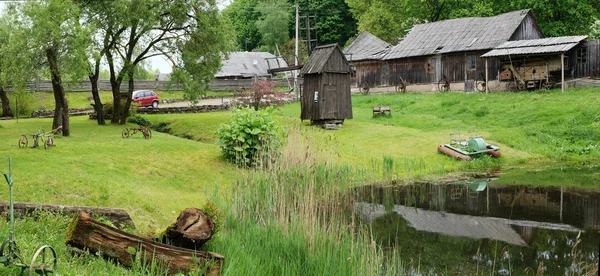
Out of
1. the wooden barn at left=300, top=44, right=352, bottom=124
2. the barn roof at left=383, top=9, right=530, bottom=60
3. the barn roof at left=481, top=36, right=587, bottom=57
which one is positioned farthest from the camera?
the barn roof at left=383, top=9, right=530, bottom=60

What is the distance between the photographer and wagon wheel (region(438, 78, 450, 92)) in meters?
40.0

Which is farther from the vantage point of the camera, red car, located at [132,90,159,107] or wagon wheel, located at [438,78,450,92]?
red car, located at [132,90,159,107]

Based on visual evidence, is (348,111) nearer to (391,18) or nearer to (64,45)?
(64,45)

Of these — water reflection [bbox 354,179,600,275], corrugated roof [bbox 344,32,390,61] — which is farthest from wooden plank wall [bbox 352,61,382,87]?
water reflection [bbox 354,179,600,275]

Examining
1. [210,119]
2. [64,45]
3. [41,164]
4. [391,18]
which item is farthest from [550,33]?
[41,164]

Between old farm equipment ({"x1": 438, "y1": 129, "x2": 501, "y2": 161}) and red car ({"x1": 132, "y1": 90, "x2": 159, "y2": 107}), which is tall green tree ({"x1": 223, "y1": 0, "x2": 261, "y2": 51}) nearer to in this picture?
red car ({"x1": 132, "y1": 90, "x2": 159, "y2": 107})

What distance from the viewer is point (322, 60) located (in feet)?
86.8

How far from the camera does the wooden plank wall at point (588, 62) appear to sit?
107 feet

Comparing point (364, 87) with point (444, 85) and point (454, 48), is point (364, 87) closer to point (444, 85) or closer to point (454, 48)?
point (444, 85)

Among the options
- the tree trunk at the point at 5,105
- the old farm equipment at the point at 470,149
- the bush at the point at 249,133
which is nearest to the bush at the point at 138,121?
the tree trunk at the point at 5,105

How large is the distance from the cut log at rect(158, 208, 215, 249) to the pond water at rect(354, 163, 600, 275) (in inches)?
96.8

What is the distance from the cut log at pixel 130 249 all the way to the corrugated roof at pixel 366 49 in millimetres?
38947

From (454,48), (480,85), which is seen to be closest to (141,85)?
(454,48)

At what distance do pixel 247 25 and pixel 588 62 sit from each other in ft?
187
